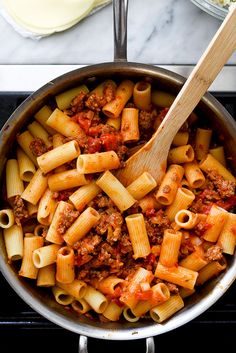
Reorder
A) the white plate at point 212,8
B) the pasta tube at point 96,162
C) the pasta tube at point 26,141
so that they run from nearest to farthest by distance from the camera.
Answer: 1. the pasta tube at point 96,162
2. the pasta tube at point 26,141
3. the white plate at point 212,8

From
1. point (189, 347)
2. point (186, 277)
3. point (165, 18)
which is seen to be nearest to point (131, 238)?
point (186, 277)

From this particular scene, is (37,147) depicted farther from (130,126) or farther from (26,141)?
(130,126)

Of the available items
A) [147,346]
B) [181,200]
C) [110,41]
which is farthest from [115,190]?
[110,41]

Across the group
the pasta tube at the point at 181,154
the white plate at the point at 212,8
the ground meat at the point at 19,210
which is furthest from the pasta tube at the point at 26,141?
the white plate at the point at 212,8

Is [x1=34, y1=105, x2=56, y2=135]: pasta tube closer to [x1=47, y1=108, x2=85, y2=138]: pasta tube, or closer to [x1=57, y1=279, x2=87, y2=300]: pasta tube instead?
[x1=47, y1=108, x2=85, y2=138]: pasta tube

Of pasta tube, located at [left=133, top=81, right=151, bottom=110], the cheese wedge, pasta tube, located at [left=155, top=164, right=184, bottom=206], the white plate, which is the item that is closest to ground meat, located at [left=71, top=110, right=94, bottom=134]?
pasta tube, located at [left=133, top=81, right=151, bottom=110]

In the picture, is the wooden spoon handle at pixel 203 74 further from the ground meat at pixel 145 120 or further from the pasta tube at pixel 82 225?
the pasta tube at pixel 82 225

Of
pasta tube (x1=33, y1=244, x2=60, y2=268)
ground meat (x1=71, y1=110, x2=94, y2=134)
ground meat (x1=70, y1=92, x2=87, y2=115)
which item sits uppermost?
ground meat (x1=70, y1=92, x2=87, y2=115)
